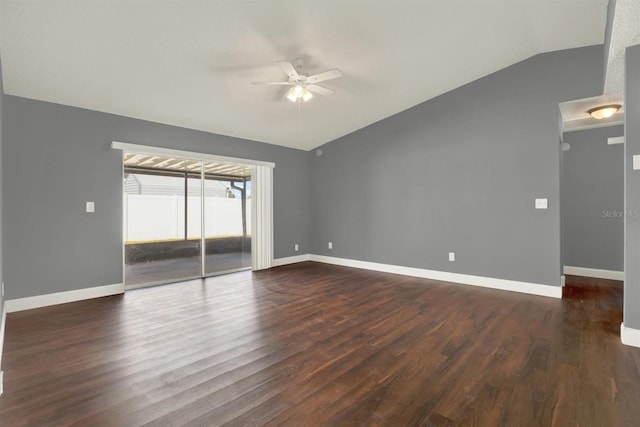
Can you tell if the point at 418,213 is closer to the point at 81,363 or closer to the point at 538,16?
the point at 538,16

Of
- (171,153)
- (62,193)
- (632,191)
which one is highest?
(171,153)

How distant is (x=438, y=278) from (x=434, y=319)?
1924mm

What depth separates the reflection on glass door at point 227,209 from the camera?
559 centimetres

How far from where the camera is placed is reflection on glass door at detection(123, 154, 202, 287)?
493cm

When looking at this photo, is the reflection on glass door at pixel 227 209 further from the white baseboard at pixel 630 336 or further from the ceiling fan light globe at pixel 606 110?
the ceiling fan light globe at pixel 606 110

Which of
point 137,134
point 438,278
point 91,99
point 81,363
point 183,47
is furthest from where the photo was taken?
point 438,278

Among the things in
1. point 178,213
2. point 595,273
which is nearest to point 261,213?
point 178,213

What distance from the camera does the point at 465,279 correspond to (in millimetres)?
4758

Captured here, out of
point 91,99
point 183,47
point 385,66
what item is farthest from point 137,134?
point 385,66

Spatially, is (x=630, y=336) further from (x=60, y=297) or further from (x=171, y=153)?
(x=60, y=297)

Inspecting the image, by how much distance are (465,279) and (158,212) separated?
5.30 m

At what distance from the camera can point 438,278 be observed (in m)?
5.02

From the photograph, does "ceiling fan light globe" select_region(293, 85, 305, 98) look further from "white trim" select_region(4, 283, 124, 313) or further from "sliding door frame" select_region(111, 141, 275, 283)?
"white trim" select_region(4, 283, 124, 313)

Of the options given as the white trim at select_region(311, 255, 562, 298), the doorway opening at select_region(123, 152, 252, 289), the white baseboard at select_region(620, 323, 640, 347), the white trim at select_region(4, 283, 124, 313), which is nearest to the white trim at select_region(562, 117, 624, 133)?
the white trim at select_region(311, 255, 562, 298)
